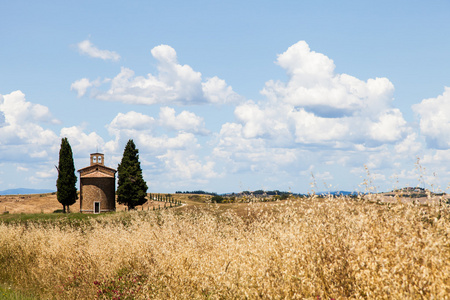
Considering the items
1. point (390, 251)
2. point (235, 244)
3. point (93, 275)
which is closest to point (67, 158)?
point (93, 275)

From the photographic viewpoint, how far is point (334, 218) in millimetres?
6613

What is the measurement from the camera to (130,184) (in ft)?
166

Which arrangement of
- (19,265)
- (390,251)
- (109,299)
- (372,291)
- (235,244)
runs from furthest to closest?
(19,265) < (109,299) < (235,244) < (390,251) < (372,291)

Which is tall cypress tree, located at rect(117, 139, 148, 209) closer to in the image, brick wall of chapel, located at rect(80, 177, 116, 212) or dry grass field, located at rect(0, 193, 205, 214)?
brick wall of chapel, located at rect(80, 177, 116, 212)

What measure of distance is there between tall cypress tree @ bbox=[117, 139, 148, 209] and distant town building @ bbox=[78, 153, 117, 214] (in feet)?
3.77

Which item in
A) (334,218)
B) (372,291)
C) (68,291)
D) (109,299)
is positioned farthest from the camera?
(68,291)

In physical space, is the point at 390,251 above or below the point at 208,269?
above

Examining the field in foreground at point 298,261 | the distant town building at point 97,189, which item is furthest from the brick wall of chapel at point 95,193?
the field in foreground at point 298,261

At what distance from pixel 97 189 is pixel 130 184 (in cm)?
417

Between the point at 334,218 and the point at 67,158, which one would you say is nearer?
the point at 334,218

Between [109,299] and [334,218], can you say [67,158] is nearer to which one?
[109,299]

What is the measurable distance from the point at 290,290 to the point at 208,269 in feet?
6.25

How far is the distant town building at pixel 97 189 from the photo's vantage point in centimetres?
4969

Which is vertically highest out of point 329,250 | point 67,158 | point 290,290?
point 67,158
